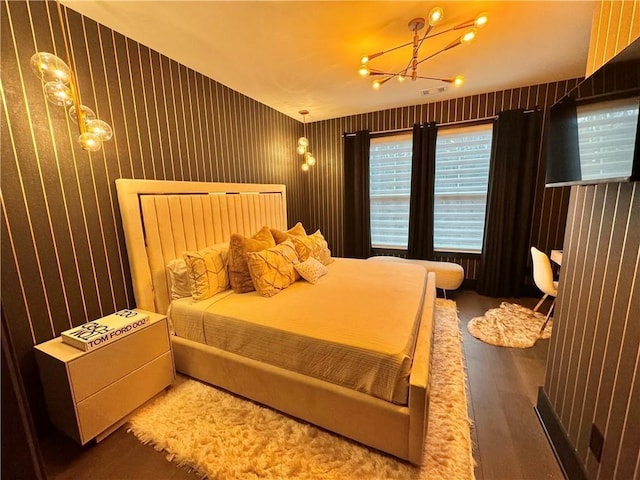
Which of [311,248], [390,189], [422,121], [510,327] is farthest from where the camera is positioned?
[390,189]

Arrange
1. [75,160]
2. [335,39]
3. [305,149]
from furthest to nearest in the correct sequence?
[305,149] < [335,39] < [75,160]

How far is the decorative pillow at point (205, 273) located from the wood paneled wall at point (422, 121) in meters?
2.56

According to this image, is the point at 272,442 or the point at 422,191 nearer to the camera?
the point at 272,442

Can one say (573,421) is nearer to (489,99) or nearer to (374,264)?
(374,264)

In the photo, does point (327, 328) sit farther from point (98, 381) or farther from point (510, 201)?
point (510, 201)

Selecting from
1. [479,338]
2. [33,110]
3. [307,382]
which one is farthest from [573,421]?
[33,110]

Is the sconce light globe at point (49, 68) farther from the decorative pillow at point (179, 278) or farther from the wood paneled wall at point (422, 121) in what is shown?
the wood paneled wall at point (422, 121)

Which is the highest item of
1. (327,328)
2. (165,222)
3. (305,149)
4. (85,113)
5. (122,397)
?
(305,149)

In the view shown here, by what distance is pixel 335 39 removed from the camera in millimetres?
2109

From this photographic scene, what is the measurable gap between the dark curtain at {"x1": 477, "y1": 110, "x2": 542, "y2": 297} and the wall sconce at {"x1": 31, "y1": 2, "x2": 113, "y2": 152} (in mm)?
3972

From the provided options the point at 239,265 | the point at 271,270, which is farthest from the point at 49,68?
the point at 271,270

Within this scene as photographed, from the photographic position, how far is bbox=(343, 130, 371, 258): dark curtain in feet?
13.6

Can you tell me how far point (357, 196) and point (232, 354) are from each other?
3.06 m

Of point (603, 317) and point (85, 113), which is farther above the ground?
point (85, 113)
